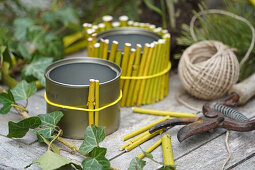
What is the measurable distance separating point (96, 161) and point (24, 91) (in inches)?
14.6

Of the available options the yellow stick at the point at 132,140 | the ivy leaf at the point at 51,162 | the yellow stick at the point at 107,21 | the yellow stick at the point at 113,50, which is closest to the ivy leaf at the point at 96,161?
the ivy leaf at the point at 51,162

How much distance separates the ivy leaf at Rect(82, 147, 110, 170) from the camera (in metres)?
0.90

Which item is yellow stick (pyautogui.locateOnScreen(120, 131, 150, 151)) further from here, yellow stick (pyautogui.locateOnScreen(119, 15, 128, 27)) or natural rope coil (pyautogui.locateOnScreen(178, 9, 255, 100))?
yellow stick (pyautogui.locateOnScreen(119, 15, 128, 27))

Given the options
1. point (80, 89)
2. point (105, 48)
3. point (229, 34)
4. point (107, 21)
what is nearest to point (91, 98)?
point (80, 89)

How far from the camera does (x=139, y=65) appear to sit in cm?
126

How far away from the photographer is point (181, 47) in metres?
1.50

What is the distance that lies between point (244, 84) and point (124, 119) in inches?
16.1

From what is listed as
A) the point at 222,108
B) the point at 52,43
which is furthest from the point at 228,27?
the point at 52,43

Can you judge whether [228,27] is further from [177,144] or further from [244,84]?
[177,144]

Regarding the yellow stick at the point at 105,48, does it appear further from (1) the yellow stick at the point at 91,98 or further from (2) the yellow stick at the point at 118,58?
(1) the yellow stick at the point at 91,98

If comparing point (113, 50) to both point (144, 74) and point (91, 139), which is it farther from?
point (91, 139)

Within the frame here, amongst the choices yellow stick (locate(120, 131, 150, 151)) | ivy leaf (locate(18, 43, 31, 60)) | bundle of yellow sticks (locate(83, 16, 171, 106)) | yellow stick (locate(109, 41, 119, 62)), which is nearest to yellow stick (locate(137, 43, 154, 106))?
bundle of yellow sticks (locate(83, 16, 171, 106))

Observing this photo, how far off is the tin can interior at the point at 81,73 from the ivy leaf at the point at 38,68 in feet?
0.47

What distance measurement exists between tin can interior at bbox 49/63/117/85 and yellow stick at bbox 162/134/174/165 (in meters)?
0.26
